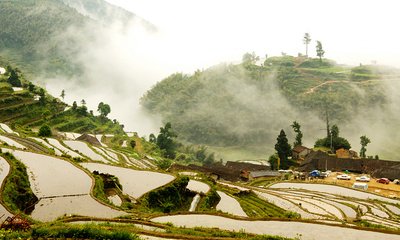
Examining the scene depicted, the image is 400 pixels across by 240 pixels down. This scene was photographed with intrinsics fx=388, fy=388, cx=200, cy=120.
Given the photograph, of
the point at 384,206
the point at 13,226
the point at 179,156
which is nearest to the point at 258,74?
the point at 179,156

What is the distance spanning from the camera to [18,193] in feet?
73.0

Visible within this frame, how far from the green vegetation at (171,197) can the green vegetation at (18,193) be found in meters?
7.36

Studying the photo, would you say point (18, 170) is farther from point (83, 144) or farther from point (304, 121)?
point (304, 121)

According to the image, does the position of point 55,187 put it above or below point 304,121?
below

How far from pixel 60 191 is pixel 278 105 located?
15796 cm

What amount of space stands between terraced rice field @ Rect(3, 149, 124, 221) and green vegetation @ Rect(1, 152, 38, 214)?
0.49 meters

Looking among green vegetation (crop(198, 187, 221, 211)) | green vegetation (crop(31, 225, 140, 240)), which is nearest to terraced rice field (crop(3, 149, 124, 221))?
green vegetation (crop(31, 225, 140, 240))

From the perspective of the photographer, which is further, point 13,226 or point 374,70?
point 374,70

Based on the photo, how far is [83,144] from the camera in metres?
66.4

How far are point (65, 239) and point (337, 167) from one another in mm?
72980

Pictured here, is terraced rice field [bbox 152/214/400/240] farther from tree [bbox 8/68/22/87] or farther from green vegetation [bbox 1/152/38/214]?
tree [bbox 8/68/22/87]

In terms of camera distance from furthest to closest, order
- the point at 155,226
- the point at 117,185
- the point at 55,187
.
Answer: the point at 117,185
the point at 55,187
the point at 155,226

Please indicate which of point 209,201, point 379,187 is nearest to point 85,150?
point 209,201

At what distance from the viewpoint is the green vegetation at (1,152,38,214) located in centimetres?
2066
